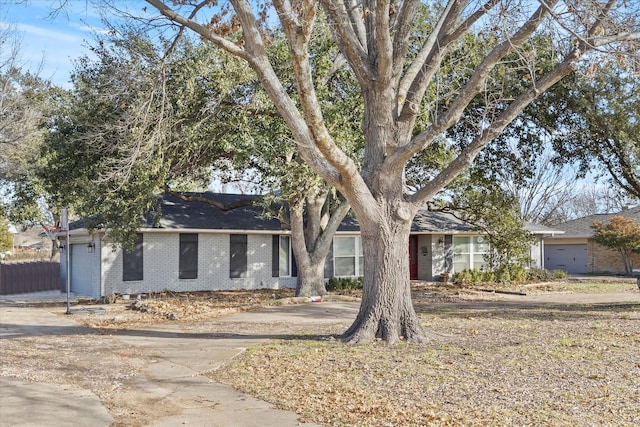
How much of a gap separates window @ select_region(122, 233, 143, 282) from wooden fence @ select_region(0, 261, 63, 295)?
723cm

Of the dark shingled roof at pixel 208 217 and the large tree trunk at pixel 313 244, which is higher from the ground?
the dark shingled roof at pixel 208 217

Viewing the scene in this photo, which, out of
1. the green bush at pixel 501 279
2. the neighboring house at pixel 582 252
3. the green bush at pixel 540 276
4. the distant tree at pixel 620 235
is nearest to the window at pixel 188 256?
the green bush at pixel 501 279

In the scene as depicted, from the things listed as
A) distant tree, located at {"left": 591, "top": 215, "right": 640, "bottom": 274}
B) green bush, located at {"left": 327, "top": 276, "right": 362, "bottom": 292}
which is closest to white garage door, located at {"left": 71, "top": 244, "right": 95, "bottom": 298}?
green bush, located at {"left": 327, "top": 276, "right": 362, "bottom": 292}

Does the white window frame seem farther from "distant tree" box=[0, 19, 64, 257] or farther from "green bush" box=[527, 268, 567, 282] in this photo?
"distant tree" box=[0, 19, 64, 257]

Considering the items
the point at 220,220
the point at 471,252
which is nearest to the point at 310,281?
the point at 220,220

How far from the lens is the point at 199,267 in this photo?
23.6 meters

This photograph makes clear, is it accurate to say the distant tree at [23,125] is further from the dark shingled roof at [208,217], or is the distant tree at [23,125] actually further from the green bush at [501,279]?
the green bush at [501,279]

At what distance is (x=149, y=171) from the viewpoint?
1631 cm

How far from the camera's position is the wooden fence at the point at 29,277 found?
2627 centimetres

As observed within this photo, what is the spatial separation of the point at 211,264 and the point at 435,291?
8619 mm

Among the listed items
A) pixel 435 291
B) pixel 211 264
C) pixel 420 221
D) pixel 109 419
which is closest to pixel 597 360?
pixel 109 419

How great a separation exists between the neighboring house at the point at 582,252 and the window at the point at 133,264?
27.4 meters

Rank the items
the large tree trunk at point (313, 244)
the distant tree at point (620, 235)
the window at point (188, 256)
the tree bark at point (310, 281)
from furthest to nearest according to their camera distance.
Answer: the distant tree at point (620, 235), the window at point (188, 256), the tree bark at point (310, 281), the large tree trunk at point (313, 244)

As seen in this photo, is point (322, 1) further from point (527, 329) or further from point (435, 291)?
point (435, 291)
